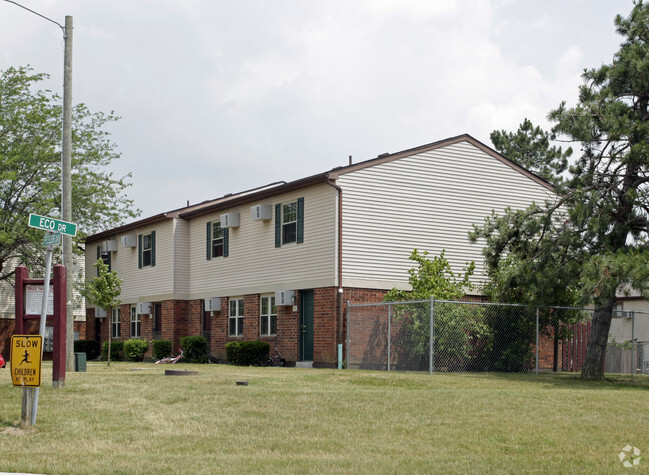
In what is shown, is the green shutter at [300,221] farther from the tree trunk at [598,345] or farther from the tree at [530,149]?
the tree at [530,149]

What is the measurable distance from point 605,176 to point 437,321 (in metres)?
A: 5.59

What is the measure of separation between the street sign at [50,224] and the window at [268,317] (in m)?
15.5

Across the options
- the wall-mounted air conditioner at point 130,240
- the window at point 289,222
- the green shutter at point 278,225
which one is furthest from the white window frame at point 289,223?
the wall-mounted air conditioner at point 130,240

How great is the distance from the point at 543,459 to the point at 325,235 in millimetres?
15342

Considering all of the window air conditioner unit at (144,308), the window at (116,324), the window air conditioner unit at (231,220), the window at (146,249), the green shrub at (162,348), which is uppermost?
the window air conditioner unit at (231,220)

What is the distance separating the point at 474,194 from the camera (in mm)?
27219

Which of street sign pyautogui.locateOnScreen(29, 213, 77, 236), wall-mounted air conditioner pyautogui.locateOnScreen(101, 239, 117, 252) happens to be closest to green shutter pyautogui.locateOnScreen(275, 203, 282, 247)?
wall-mounted air conditioner pyautogui.locateOnScreen(101, 239, 117, 252)

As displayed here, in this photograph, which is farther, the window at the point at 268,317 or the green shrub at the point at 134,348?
the green shrub at the point at 134,348

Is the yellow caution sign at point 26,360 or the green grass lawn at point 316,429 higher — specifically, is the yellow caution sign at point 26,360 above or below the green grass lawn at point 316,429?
above

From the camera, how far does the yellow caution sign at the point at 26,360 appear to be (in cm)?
1122

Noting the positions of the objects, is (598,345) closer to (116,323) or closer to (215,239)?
(215,239)

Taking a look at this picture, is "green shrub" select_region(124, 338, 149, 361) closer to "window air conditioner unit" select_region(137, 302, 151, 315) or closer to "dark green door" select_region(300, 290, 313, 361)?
"window air conditioner unit" select_region(137, 302, 151, 315)

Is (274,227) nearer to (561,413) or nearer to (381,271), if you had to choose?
(381,271)

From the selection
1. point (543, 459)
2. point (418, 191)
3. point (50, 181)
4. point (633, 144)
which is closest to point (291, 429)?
point (543, 459)
